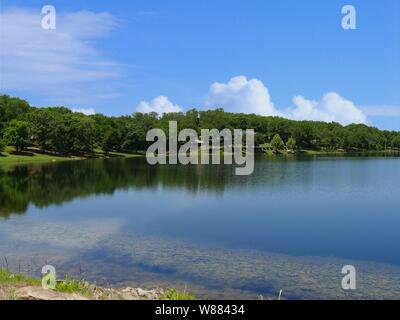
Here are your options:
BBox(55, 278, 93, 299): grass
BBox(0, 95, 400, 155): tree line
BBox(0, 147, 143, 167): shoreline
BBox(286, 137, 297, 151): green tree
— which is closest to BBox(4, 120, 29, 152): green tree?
BBox(0, 95, 400, 155): tree line

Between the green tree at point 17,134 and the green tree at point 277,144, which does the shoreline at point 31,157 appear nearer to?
the green tree at point 17,134

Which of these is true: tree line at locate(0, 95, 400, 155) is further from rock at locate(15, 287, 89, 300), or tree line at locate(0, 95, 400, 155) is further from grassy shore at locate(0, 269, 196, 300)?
rock at locate(15, 287, 89, 300)

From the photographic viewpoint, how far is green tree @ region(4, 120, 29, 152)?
86.7 meters

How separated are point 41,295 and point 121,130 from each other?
11411 centimetres

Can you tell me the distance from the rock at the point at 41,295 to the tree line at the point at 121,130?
247 feet

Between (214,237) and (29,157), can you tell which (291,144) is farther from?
(214,237)

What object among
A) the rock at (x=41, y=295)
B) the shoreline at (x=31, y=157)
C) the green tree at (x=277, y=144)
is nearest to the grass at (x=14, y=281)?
the rock at (x=41, y=295)

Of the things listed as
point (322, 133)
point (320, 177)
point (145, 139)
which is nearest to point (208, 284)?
point (320, 177)

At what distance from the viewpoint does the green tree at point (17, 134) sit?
8669cm

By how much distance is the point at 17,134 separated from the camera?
288 feet
